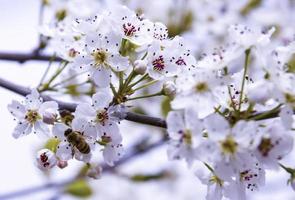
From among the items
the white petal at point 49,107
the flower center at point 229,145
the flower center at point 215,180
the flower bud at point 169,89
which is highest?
the flower bud at point 169,89

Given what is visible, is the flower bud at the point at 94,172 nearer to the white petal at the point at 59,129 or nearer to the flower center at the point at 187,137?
the white petal at the point at 59,129

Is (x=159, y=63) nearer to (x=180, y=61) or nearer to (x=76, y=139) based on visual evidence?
(x=180, y=61)

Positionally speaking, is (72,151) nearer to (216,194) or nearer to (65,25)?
(216,194)

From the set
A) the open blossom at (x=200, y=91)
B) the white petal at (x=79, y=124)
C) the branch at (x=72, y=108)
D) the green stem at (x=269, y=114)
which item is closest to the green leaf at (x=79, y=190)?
the branch at (x=72, y=108)

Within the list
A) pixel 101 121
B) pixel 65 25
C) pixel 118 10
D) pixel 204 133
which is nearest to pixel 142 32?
pixel 118 10

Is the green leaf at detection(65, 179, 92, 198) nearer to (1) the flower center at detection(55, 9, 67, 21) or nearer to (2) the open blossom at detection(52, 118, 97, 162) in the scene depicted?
(1) the flower center at detection(55, 9, 67, 21)

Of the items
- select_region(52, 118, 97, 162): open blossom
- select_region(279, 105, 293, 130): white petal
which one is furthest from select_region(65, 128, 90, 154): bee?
select_region(279, 105, 293, 130): white petal
